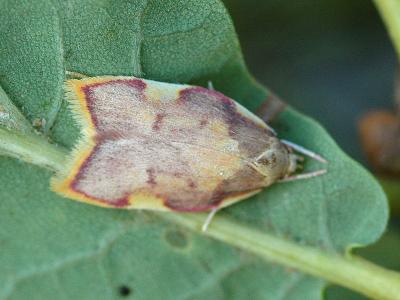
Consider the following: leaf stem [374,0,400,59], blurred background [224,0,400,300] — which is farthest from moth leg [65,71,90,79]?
blurred background [224,0,400,300]

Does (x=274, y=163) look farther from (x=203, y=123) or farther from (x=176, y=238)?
(x=176, y=238)

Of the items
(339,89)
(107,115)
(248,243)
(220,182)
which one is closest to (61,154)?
(107,115)

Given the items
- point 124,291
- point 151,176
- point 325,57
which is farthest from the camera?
point 325,57

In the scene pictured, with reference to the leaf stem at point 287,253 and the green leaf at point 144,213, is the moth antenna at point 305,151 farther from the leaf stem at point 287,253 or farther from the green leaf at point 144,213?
the leaf stem at point 287,253

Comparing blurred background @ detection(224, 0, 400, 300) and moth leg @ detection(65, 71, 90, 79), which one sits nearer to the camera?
moth leg @ detection(65, 71, 90, 79)

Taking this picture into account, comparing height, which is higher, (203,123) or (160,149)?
(203,123)

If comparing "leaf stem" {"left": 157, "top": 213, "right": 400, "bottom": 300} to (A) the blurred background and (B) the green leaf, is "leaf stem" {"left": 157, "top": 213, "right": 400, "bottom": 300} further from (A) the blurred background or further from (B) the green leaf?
(A) the blurred background

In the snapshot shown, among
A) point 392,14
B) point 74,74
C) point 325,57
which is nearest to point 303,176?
point 392,14
